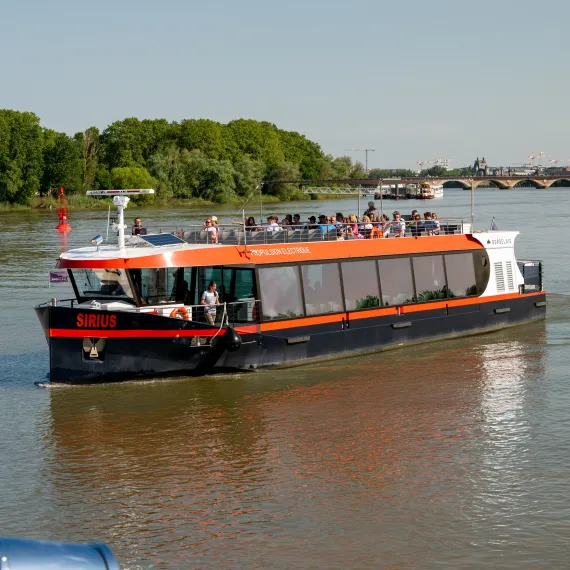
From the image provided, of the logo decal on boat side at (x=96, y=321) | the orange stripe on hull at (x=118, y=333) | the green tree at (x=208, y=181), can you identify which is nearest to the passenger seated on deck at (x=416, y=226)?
the orange stripe on hull at (x=118, y=333)

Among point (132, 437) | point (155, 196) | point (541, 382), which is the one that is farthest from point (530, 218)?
point (132, 437)

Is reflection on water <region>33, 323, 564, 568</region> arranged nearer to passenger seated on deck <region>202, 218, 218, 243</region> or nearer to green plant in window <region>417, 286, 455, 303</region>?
green plant in window <region>417, 286, 455, 303</region>

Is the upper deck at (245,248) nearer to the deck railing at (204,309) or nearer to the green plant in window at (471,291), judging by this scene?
the deck railing at (204,309)

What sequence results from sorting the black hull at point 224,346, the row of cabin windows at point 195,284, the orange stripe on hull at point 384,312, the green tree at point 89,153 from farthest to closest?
the green tree at point 89,153 < the orange stripe on hull at point 384,312 < the row of cabin windows at point 195,284 < the black hull at point 224,346

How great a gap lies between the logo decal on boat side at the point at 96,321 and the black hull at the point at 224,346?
138 millimetres

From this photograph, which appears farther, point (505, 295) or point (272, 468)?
point (505, 295)

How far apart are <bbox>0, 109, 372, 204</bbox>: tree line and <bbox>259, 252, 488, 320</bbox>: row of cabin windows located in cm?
8516

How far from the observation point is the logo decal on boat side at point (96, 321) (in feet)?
59.7

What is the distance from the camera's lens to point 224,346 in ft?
62.5

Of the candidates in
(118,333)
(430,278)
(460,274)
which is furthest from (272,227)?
(460,274)

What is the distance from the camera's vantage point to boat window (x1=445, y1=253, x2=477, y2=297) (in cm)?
2444

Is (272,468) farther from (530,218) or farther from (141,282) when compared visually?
(530,218)

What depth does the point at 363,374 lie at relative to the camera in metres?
20.5

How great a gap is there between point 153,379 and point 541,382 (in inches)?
313
